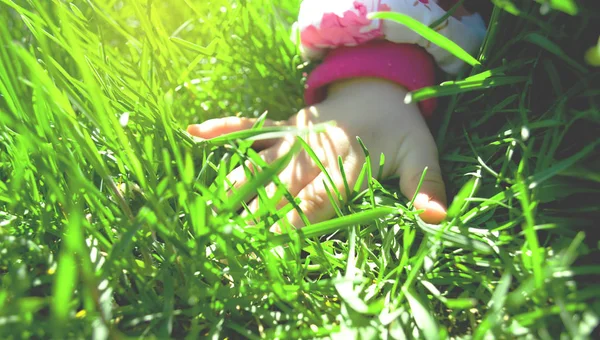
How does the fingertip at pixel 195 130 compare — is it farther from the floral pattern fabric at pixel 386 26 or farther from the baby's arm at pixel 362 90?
the floral pattern fabric at pixel 386 26

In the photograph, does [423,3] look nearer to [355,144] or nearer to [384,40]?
[384,40]

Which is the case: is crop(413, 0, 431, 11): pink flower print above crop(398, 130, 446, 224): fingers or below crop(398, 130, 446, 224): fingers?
above

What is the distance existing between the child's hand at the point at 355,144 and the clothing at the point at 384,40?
22 millimetres

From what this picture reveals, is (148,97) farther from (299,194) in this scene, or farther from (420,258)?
(420,258)

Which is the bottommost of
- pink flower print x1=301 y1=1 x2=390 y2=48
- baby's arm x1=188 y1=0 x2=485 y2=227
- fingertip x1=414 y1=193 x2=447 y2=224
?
fingertip x1=414 y1=193 x2=447 y2=224

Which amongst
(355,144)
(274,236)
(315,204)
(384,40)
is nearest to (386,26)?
(384,40)

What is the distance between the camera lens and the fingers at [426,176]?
520mm

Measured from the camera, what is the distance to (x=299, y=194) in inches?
24.2

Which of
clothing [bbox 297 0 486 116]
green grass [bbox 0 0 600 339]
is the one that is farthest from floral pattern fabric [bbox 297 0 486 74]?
green grass [bbox 0 0 600 339]

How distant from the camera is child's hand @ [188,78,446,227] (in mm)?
586

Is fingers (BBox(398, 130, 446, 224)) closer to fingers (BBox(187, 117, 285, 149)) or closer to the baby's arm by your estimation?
the baby's arm

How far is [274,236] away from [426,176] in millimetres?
263

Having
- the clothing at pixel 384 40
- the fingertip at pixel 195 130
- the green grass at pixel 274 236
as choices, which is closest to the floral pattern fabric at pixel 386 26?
the clothing at pixel 384 40

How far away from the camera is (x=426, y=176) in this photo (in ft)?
1.89
